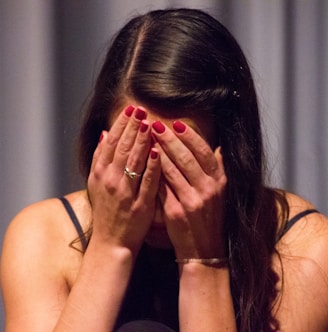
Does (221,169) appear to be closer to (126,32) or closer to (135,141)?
(135,141)

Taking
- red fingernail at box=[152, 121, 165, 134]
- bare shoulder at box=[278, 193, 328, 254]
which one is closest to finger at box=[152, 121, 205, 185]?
red fingernail at box=[152, 121, 165, 134]

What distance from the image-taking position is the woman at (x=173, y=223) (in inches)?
32.8

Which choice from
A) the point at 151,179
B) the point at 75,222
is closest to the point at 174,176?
the point at 151,179

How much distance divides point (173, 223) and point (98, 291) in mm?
146

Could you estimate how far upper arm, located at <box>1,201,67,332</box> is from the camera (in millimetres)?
928

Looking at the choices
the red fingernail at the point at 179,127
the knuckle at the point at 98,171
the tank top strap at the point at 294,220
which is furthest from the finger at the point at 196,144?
the tank top strap at the point at 294,220

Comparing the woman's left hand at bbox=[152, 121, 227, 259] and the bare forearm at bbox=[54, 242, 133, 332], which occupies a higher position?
the woman's left hand at bbox=[152, 121, 227, 259]

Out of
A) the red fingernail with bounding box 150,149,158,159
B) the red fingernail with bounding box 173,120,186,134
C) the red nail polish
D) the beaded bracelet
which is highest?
the red fingernail with bounding box 173,120,186,134

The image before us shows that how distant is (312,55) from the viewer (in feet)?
4.29

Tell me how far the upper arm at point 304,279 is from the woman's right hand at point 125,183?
0.77 ft

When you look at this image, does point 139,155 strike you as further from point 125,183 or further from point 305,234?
point 305,234

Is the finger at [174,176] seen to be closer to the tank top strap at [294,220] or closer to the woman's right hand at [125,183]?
the woman's right hand at [125,183]

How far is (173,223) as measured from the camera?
2.80 feet

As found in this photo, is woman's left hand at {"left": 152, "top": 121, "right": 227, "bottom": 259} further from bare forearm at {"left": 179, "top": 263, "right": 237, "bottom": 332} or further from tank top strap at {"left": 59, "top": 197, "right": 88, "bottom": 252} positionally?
tank top strap at {"left": 59, "top": 197, "right": 88, "bottom": 252}
